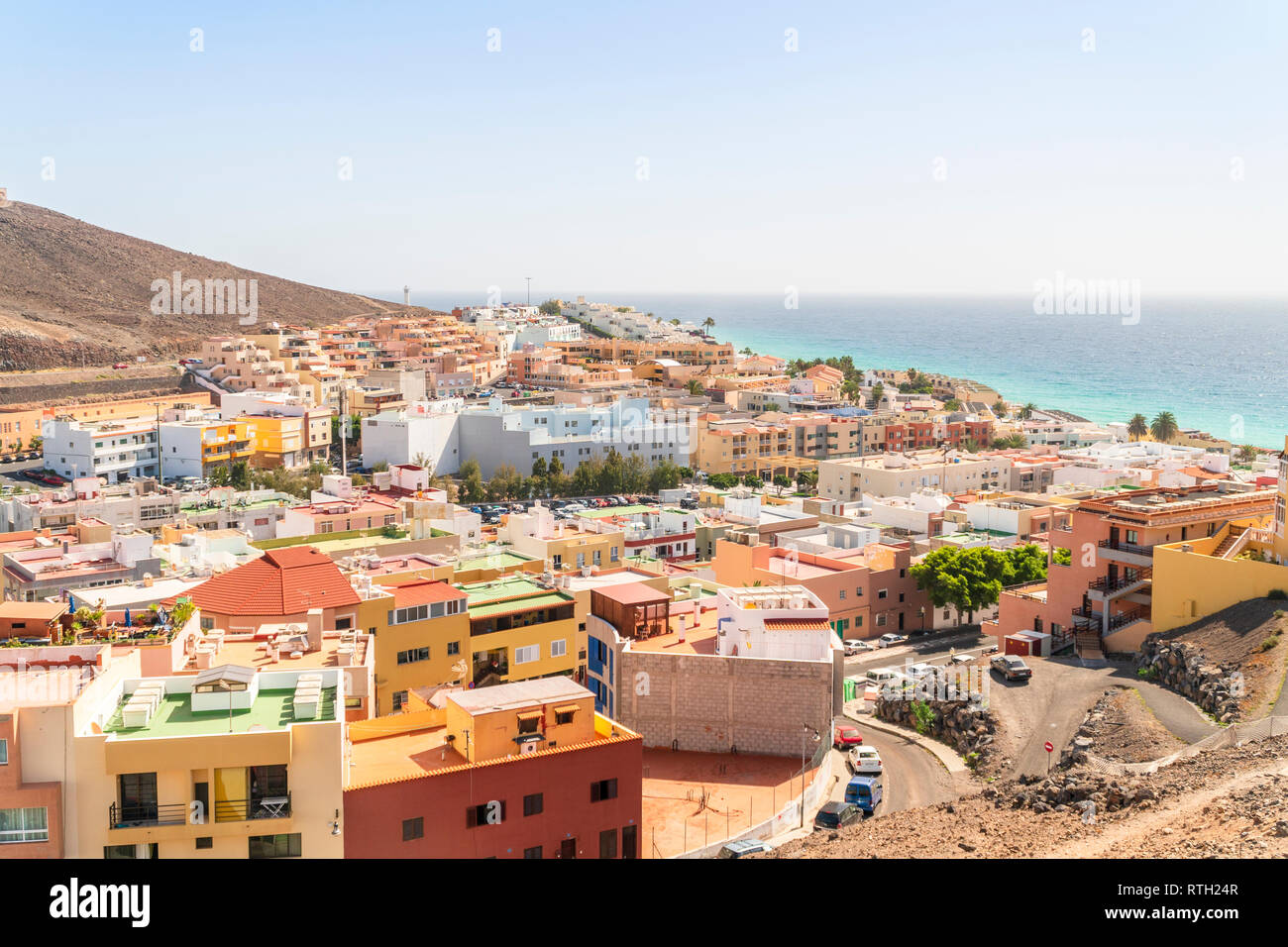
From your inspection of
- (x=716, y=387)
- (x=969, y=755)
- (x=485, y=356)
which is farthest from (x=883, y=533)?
(x=485, y=356)

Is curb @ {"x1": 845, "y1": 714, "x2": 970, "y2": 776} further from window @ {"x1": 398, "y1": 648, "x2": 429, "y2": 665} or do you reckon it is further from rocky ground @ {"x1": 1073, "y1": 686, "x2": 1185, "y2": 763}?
window @ {"x1": 398, "y1": 648, "x2": 429, "y2": 665}

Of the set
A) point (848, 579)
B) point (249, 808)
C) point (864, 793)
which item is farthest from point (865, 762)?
point (848, 579)

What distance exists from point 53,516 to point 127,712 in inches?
660

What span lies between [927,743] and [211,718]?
849 centimetres

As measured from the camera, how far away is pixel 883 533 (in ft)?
77.0

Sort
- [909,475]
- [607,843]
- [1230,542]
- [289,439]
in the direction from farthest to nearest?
[289,439]
[909,475]
[1230,542]
[607,843]

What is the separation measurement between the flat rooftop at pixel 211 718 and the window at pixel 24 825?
63 centimetres

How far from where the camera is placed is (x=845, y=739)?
42.8ft

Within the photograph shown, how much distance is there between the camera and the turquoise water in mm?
72812

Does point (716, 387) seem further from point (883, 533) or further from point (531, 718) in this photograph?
point (531, 718)

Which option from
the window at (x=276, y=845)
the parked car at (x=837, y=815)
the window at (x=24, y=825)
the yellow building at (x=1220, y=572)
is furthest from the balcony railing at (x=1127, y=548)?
the window at (x=24, y=825)

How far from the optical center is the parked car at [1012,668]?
1408 centimetres

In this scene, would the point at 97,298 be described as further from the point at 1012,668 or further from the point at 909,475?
the point at 1012,668
